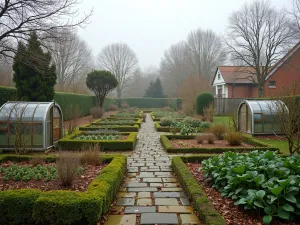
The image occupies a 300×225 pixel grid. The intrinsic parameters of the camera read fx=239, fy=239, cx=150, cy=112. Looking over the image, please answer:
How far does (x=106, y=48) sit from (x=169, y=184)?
49.0m

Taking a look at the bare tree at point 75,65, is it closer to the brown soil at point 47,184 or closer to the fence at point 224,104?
the fence at point 224,104

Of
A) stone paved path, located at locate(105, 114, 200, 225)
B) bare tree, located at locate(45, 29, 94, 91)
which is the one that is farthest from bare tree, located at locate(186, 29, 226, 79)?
stone paved path, located at locate(105, 114, 200, 225)

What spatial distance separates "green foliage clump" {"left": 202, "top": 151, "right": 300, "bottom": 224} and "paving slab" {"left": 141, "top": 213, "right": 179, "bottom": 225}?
103 cm

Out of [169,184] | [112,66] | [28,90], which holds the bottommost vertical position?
[169,184]

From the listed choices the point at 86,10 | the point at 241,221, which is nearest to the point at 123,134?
the point at 86,10

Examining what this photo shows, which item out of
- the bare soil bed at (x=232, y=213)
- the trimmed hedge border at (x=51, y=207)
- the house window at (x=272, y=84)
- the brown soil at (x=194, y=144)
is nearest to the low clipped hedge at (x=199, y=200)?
the bare soil bed at (x=232, y=213)

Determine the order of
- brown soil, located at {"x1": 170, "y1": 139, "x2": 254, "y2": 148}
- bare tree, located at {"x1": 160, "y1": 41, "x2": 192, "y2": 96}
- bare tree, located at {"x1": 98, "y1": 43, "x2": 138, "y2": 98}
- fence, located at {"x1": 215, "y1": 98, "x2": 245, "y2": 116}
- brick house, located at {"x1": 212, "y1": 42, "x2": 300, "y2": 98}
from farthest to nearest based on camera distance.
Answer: bare tree, located at {"x1": 98, "y1": 43, "x2": 138, "y2": 98} → bare tree, located at {"x1": 160, "y1": 41, "x2": 192, "y2": 96} → fence, located at {"x1": 215, "y1": 98, "x2": 245, "y2": 116} → brick house, located at {"x1": 212, "y1": 42, "x2": 300, "y2": 98} → brown soil, located at {"x1": 170, "y1": 139, "x2": 254, "y2": 148}

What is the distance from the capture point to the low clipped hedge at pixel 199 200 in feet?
10.9

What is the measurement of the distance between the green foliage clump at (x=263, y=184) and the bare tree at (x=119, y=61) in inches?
1794

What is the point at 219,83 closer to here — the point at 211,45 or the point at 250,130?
the point at 211,45

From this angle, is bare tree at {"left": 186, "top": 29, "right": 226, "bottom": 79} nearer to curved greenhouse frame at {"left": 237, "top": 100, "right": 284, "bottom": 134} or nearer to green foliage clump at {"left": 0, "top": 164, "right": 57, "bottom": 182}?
curved greenhouse frame at {"left": 237, "top": 100, "right": 284, "bottom": 134}

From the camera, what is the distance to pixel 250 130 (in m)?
12.0

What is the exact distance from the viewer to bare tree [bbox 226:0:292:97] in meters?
25.7

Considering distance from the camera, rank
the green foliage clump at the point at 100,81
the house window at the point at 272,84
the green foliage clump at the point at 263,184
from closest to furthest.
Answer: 1. the green foliage clump at the point at 263,184
2. the green foliage clump at the point at 100,81
3. the house window at the point at 272,84
